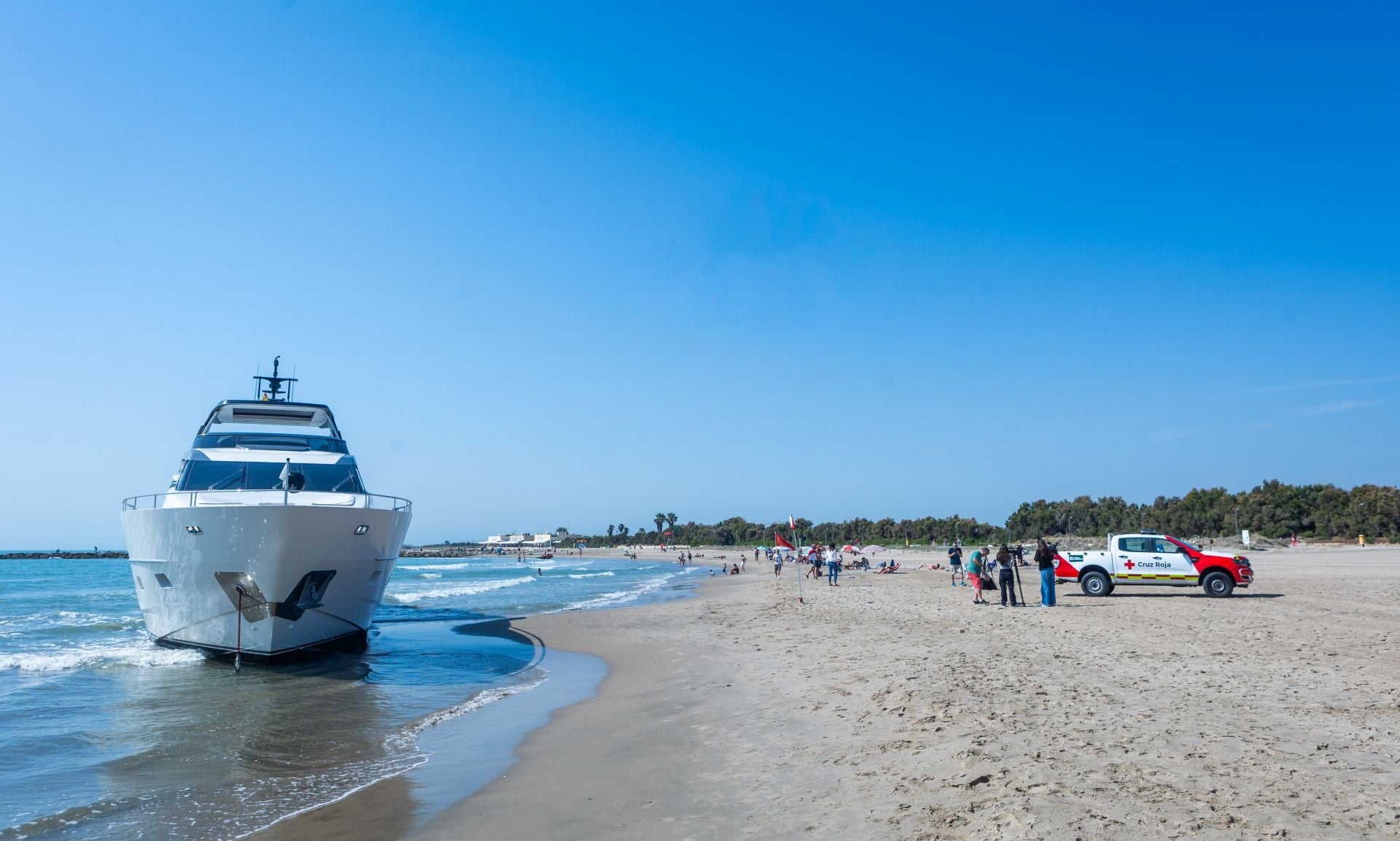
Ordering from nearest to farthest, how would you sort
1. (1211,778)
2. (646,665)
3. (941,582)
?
1. (1211,778)
2. (646,665)
3. (941,582)

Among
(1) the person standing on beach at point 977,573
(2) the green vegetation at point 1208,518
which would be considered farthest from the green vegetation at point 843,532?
(1) the person standing on beach at point 977,573

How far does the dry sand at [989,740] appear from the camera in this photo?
516 centimetres

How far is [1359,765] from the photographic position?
18.7ft

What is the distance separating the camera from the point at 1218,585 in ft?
68.3

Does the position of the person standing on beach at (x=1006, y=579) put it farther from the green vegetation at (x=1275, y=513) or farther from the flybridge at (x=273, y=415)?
the green vegetation at (x=1275, y=513)

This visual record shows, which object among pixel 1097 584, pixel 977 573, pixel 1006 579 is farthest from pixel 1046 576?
pixel 1097 584

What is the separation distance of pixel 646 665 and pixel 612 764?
7.23 m

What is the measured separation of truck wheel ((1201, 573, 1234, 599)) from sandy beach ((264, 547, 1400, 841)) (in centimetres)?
526

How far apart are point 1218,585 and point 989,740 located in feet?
59.9

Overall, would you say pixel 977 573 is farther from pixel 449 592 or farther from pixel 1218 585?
pixel 449 592

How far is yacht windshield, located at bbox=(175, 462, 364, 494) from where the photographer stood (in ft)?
57.2

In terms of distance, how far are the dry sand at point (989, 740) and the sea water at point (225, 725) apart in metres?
1.62

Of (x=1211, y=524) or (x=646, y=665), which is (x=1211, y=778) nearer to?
(x=646, y=665)

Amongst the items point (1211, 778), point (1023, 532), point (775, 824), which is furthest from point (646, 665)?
point (1023, 532)
